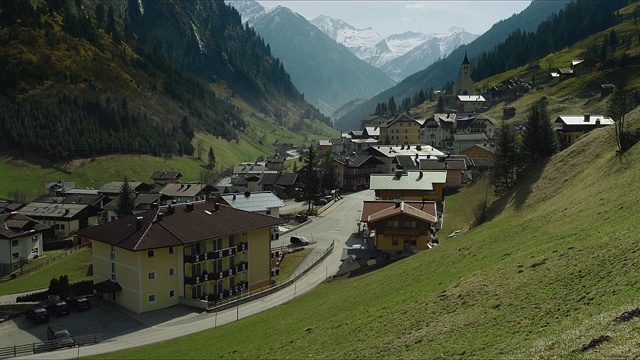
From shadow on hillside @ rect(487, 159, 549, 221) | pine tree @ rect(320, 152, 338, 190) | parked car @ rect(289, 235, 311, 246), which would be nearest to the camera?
shadow on hillside @ rect(487, 159, 549, 221)

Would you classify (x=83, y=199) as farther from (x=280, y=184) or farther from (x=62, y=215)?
(x=280, y=184)

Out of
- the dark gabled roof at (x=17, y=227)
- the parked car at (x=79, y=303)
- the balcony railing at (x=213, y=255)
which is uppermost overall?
the balcony railing at (x=213, y=255)

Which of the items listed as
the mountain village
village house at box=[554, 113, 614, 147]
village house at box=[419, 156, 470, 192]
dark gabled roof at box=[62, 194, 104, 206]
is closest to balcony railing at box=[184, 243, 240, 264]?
the mountain village

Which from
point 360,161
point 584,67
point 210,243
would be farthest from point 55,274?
point 584,67

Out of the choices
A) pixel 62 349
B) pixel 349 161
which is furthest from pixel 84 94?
pixel 62 349

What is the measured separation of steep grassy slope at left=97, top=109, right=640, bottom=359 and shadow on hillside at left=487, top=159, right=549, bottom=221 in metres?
9.34

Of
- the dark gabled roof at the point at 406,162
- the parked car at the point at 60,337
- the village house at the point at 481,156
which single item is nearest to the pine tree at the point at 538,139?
the village house at the point at 481,156

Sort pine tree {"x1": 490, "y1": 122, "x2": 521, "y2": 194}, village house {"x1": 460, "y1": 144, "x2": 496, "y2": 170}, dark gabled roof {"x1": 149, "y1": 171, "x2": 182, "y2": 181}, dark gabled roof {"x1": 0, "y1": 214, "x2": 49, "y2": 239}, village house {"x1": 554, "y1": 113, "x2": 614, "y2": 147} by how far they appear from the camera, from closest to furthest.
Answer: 1. pine tree {"x1": 490, "y1": 122, "x2": 521, "y2": 194}
2. dark gabled roof {"x1": 0, "y1": 214, "x2": 49, "y2": 239}
3. village house {"x1": 554, "y1": 113, "x2": 614, "y2": 147}
4. village house {"x1": 460, "y1": 144, "x2": 496, "y2": 170}
5. dark gabled roof {"x1": 149, "y1": 171, "x2": 182, "y2": 181}

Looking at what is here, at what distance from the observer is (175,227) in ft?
178

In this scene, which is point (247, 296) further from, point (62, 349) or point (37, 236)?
point (37, 236)

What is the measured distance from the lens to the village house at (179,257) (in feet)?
167

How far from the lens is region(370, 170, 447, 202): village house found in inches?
3573

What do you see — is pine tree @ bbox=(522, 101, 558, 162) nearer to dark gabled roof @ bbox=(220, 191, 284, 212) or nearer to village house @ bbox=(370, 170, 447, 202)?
village house @ bbox=(370, 170, 447, 202)

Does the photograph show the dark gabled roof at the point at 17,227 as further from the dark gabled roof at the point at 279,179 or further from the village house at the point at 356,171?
the village house at the point at 356,171
